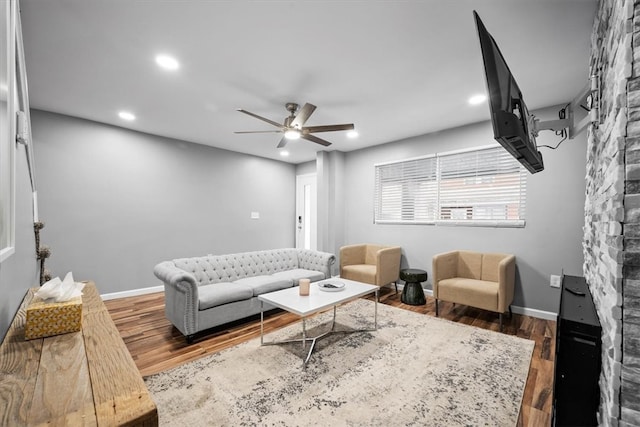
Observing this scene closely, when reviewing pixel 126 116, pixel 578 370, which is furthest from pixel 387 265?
pixel 126 116

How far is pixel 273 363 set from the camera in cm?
229

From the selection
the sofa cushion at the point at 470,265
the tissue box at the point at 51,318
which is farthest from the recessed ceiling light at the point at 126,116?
the sofa cushion at the point at 470,265

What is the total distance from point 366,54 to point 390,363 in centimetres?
264

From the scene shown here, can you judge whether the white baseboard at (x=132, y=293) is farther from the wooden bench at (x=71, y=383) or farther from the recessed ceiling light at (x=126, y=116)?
the wooden bench at (x=71, y=383)

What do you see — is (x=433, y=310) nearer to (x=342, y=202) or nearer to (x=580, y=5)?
(x=342, y=202)

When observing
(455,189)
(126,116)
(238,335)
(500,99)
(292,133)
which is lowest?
(238,335)

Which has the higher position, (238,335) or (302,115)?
(302,115)

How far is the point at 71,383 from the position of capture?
66 centimetres

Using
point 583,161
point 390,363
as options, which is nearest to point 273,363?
point 390,363

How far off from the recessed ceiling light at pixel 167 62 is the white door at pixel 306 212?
13.0 feet

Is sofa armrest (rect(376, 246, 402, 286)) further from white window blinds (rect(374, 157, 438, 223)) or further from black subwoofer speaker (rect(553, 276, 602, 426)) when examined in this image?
black subwoofer speaker (rect(553, 276, 602, 426))

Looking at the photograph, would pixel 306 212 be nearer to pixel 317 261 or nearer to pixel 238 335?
pixel 317 261

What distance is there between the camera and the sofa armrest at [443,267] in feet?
11.4

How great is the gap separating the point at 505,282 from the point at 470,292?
38 cm
